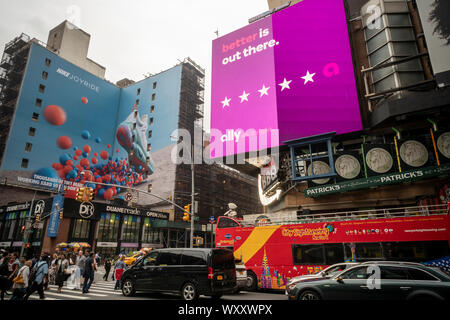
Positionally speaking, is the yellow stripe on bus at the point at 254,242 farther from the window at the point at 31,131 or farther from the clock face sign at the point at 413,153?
the window at the point at 31,131

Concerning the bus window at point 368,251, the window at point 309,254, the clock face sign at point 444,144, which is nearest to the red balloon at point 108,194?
the window at point 309,254

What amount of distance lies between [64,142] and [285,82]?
4841cm

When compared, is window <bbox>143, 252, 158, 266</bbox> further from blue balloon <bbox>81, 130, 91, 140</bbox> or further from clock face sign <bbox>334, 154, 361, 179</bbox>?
blue balloon <bbox>81, 130, 91, 140</bbox>

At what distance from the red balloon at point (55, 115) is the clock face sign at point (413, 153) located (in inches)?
2314

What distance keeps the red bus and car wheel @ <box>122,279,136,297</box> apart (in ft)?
21.4

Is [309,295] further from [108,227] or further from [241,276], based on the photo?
[108,227]

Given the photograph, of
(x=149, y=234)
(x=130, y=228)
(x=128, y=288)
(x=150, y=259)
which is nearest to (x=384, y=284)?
(x=150, y=259)

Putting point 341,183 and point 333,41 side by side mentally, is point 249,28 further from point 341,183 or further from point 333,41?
point 341,183

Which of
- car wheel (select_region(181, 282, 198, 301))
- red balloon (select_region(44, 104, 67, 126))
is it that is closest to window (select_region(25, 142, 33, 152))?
red balloon (select_region(44, 104, 67, 126))

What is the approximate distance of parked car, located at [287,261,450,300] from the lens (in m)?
7.97

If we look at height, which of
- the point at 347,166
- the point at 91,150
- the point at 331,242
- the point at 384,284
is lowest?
the point at 384,284

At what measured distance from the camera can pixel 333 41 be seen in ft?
81.7

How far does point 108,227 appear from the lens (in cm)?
4428
